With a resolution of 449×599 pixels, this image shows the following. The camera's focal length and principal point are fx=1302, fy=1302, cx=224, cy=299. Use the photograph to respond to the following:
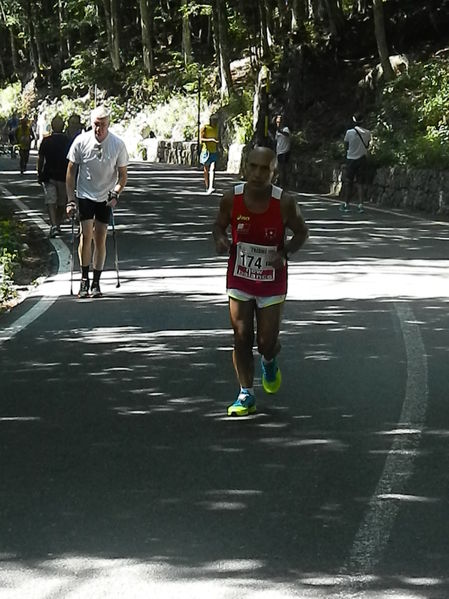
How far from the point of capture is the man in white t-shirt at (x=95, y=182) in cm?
1425

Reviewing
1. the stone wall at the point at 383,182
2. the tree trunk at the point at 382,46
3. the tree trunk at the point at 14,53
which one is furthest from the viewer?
the tree trunk at the point at 14,53

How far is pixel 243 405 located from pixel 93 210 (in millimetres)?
6474

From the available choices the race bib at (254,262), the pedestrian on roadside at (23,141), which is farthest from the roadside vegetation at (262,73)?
the pedestrian on roadside at (23,141)

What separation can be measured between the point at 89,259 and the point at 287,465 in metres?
7.63

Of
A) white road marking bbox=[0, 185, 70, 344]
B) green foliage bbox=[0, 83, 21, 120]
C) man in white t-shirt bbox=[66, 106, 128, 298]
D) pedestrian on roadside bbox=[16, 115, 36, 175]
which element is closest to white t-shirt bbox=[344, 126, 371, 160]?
white road marking bbox=[0, 185, 70, 344]

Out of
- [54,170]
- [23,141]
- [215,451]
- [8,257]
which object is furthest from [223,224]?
[23,141]

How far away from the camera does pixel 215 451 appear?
299 inches

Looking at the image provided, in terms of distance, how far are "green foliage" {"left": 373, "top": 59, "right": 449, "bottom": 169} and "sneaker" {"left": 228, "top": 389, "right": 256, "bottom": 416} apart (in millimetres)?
20871

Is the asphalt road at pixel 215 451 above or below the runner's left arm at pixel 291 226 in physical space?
below

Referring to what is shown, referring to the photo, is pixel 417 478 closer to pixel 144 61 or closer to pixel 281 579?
pixel 281 579

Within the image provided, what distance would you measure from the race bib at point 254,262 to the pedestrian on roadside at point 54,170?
12.9 meters

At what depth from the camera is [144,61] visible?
67812 millimetres

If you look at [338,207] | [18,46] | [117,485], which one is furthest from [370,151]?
[18,46]

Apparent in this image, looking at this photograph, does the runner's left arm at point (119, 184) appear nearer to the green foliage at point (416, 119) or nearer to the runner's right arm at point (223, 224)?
the runner's right arm at point (223, 224)
